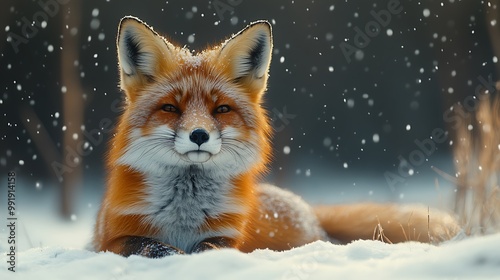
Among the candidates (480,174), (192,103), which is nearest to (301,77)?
(480,174)

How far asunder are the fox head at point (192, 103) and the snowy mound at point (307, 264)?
0.43 m

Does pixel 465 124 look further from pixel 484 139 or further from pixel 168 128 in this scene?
pixel 168 128

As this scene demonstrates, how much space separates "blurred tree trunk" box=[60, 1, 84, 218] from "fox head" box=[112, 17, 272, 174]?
6.45 feet

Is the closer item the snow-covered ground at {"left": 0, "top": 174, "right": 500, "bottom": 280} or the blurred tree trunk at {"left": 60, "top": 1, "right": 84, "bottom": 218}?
the snow-covered ground at {"left": 0, "top": 174, "right": 500, "bottom": 280}

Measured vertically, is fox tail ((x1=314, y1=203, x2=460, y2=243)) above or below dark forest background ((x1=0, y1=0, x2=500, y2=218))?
below

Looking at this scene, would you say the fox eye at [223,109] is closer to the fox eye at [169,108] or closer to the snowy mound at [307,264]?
the fox eye at [169,108]

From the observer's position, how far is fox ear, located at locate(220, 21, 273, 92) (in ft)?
7.89

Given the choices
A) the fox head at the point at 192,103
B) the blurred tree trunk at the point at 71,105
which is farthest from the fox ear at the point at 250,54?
the blurred tree trunk at the point at 71,105

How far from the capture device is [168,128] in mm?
2154

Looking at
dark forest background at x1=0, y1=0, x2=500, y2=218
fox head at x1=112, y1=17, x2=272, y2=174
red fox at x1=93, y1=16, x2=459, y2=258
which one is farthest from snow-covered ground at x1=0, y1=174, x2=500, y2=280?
dark forest background at x1=0, y1=0, x2=500, y2=218

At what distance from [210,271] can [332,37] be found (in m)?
3.63

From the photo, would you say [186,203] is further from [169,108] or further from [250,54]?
[250,54]

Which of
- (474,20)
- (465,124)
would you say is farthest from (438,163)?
(465,124)

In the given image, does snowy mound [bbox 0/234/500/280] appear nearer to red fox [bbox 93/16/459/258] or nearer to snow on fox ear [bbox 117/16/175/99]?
red fox [bbox 93/16/459/258]
